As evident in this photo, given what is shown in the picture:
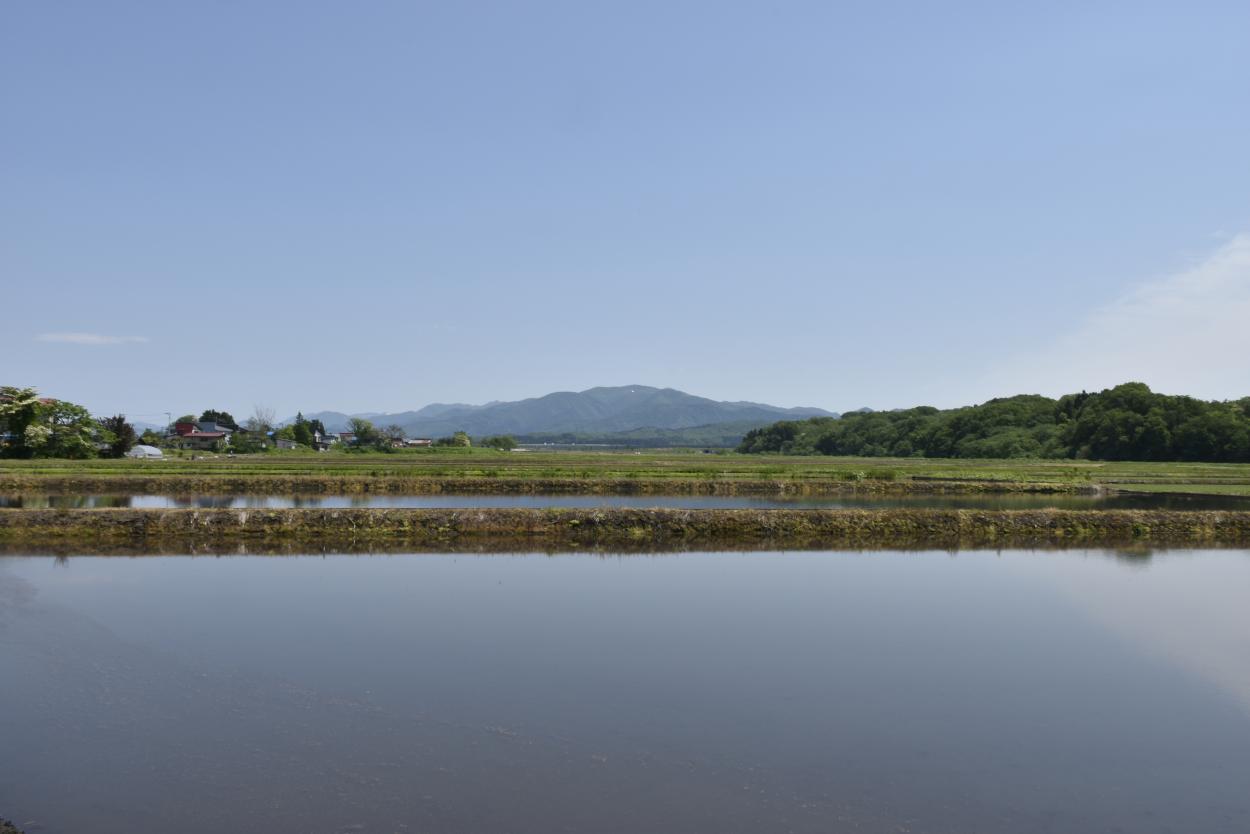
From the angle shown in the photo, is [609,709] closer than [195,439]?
Yes

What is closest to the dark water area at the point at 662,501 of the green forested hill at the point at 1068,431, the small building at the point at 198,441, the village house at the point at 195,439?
the green forested hill at the point at 1068,431

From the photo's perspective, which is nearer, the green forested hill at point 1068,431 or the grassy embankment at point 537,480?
the grassy embankment at point 537,480

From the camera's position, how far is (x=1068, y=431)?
8212 cm

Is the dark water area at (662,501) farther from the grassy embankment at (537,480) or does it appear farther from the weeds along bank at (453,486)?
the grassy embankment at (537,480)

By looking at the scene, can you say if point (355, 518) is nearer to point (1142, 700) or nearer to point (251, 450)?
point (1142, 700)

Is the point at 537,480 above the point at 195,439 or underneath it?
underneath

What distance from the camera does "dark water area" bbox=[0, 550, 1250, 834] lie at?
20.5ft

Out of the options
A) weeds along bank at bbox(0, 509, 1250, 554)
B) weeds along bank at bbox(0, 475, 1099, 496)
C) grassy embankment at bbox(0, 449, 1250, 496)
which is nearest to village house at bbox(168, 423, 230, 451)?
grassy embankment at bbox(0, 449, 1250, 496)

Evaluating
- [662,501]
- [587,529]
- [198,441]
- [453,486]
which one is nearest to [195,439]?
[198,441]

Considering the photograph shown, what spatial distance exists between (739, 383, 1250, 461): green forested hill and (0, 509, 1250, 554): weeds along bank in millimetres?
53520

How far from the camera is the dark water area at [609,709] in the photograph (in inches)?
247

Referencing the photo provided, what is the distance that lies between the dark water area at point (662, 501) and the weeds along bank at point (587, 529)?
503cm

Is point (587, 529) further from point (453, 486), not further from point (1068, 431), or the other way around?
point (1068, 431)

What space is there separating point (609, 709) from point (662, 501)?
24.1 metres
